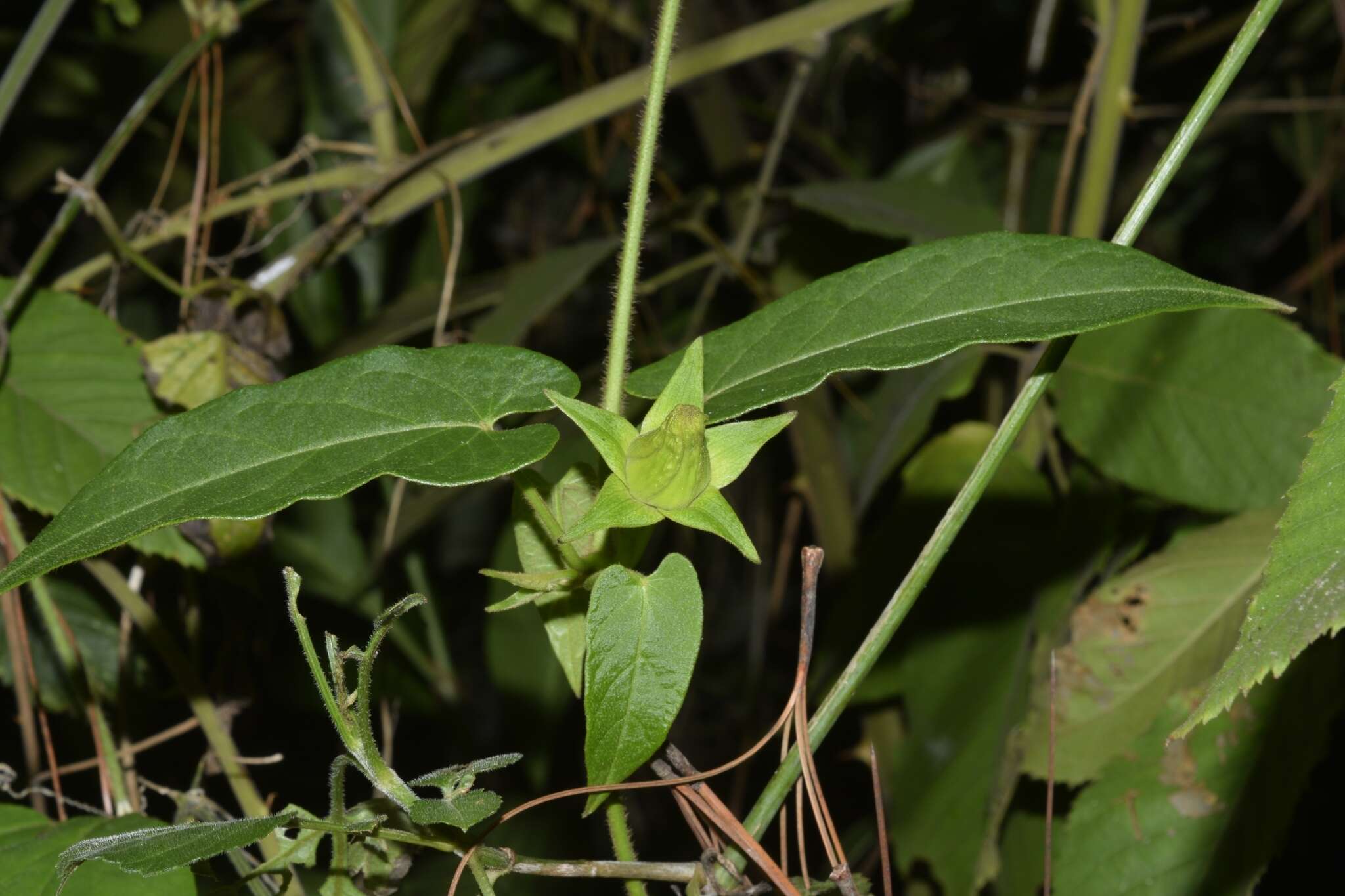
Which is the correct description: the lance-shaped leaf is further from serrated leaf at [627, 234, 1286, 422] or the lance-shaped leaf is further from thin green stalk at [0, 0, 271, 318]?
thin green stalk at [0, 0, 271, 318]

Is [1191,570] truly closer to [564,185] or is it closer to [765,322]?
[765,322]

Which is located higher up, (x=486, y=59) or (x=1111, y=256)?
(x=486, y=59)

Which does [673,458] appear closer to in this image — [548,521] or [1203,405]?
[548,521]

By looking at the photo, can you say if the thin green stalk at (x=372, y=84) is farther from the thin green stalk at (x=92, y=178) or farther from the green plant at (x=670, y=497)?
the thin green stalk at (x=92, y=178)

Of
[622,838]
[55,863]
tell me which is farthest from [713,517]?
[55,863]

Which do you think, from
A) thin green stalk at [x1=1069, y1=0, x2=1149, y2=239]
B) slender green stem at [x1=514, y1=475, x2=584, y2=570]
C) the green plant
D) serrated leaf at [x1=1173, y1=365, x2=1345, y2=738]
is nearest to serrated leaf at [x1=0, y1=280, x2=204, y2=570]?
the green plant

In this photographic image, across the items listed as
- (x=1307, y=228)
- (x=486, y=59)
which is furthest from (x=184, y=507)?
(x=1307, y=228)

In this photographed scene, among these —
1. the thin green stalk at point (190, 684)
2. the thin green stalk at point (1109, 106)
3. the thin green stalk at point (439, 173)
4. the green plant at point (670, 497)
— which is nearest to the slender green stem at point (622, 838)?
the green plant at point (670, 497)
